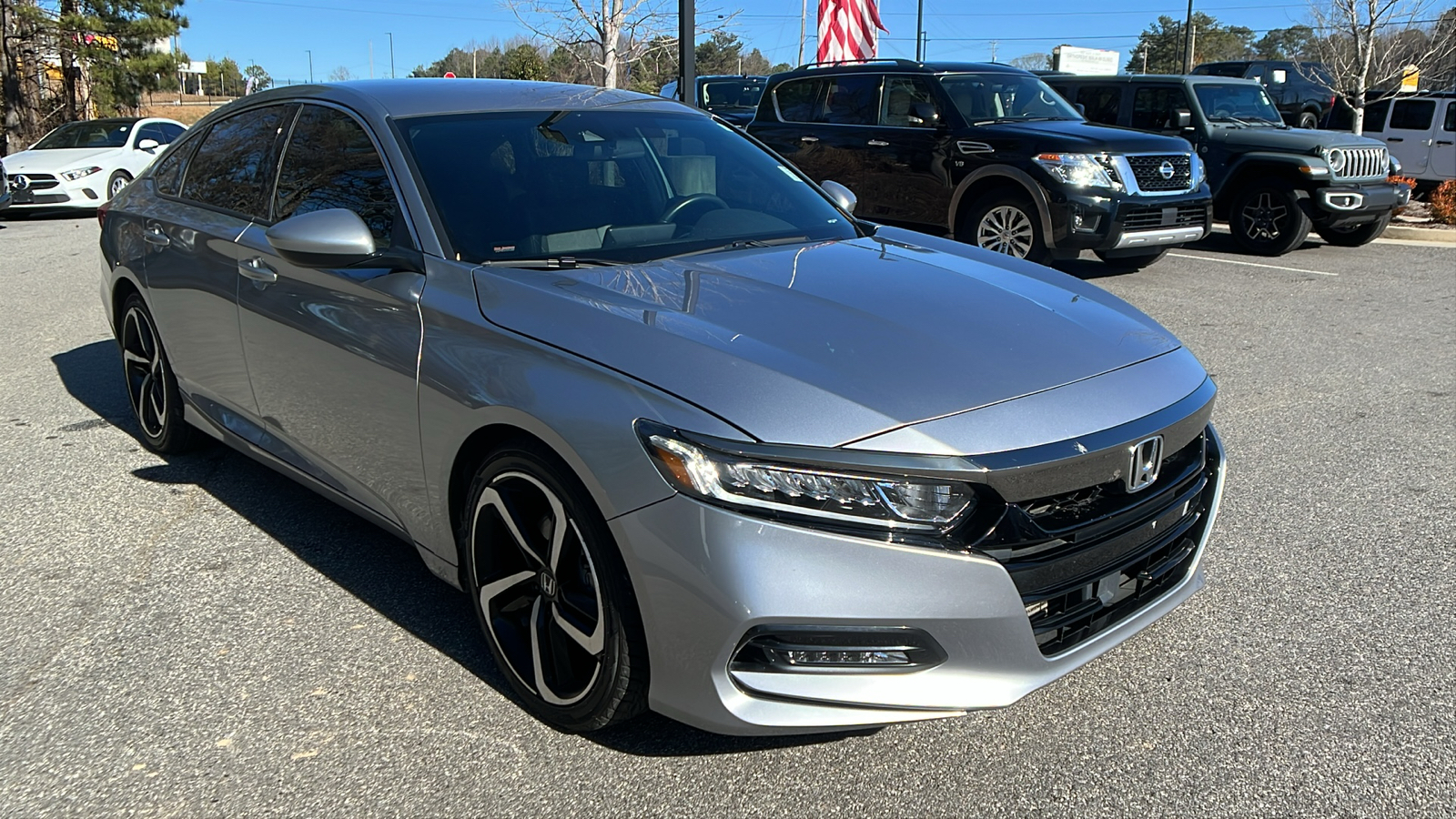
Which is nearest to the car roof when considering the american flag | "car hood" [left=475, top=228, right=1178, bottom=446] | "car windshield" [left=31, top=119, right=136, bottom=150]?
"car hood" [left=475, top=228, right=1178, bottom=446]

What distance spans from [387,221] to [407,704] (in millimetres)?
1428

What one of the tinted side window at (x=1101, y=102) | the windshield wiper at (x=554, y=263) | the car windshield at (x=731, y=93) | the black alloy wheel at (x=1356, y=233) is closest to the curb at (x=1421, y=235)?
the black alloy wheel at (x=1356, y=233)

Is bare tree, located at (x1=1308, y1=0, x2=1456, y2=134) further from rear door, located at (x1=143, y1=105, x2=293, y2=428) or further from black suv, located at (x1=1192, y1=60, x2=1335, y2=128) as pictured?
rear door, located at (x1=143, y1=105, x2=293, y2=428)

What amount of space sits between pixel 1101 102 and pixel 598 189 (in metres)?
10.5

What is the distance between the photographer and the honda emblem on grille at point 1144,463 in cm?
262

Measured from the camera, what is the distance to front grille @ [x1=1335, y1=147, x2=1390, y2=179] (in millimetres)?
11734

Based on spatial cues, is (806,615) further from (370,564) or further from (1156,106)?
(1156,106)

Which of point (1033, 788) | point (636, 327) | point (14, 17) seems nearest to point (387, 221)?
point (636, 327)

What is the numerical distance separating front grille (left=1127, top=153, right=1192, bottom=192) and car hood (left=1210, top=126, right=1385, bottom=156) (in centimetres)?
220

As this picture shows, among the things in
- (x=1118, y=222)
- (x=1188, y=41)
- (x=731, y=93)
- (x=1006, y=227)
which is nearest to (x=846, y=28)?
(x=731, y=93)

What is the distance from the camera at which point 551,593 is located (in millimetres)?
2832

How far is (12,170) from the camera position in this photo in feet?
55.5

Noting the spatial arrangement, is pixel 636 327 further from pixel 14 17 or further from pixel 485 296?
pixel 14 17

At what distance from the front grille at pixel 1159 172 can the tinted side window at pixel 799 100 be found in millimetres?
3241
